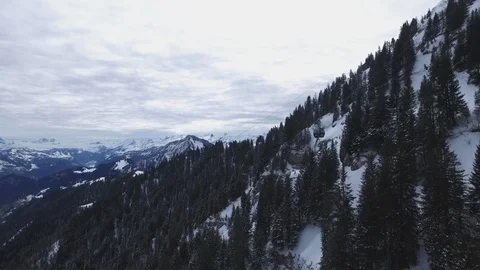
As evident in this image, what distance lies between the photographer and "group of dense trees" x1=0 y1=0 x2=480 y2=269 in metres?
54.2

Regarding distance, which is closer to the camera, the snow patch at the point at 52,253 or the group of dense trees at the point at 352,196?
the group of dense trees at the point at 352,196

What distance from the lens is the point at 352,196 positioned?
8306 cm

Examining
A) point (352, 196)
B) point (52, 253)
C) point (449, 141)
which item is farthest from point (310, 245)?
point (52, 253)

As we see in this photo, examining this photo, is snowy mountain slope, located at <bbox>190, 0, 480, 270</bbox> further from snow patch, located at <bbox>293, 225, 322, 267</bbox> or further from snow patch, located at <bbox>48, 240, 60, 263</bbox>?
snow patch, located at <bbox>48, 240, 60, 263</bbox>

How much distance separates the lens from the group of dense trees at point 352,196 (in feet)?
178

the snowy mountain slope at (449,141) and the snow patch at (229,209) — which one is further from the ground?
the snowy mountain slope at (449,141)

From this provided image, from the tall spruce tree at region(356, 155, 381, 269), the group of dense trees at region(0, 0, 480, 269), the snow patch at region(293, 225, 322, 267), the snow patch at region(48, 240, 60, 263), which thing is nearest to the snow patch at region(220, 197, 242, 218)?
the group of dense trees at region(0, 0, 480, 269)

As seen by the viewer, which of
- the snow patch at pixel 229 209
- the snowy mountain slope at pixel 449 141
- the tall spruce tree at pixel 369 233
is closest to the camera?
the tall spruce tree at pixel 369 233

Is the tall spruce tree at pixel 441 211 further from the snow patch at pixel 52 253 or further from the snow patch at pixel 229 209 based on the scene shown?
the snow patch at pixel 52 253

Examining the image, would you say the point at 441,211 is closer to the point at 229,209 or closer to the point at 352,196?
the point at 352,196

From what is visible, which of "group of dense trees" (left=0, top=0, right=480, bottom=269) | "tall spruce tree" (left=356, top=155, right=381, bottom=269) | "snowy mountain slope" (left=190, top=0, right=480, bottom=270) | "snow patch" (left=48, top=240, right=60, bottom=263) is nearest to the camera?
"group of dense trees" (left=0, top=0, right=480, bottom=269)

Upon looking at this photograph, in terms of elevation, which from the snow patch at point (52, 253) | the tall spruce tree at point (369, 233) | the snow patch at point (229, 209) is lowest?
the snow patch at point (52, 253)

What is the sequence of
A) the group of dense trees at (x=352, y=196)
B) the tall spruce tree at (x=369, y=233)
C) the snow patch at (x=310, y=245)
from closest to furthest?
the group of dense trees at (x=352, y=196), the tall spruce tree at (x=369, y=233), the snow patch at (x=310, y=245)

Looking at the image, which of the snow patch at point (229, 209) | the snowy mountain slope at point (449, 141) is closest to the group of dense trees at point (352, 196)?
the snowy mountain slope at point (449, 141)
